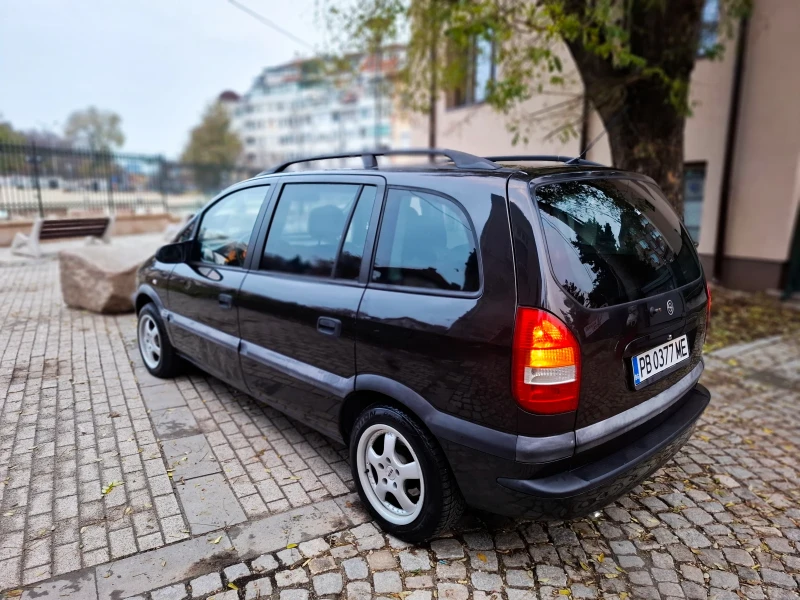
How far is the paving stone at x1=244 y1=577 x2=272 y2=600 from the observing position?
2324mm

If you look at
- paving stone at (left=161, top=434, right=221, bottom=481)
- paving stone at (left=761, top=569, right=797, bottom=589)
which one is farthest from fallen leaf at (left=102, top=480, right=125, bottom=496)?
paving stone at (left=761, top=569, right=797, bottom=589)

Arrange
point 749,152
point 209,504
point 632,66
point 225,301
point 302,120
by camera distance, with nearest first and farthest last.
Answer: point 209,504 → point 225,301 → point 632,66 → point 749,152 → point 302,120

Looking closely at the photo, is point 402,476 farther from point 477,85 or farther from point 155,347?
point 477,85

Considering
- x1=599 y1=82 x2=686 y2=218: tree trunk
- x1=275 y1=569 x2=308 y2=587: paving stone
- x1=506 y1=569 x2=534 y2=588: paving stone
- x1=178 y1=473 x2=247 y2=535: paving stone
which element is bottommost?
x1=506 y1=569 x2=534 y2=588: paving stone

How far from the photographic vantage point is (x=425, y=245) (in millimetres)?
2543

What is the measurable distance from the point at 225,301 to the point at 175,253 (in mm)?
952

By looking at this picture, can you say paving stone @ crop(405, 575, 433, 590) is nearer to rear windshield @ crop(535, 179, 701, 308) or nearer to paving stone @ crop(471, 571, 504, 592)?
paving stone @ crop(471, 571, 504, 592)

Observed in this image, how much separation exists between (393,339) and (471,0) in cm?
520

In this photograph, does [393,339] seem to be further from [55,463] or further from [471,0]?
[471,0]

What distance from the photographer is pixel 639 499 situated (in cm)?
307

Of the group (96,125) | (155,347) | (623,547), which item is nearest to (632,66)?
(623,547)

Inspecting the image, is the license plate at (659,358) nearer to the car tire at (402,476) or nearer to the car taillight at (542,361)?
the car taillight at (542,361)

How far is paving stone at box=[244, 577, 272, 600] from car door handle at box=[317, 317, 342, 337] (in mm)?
1149

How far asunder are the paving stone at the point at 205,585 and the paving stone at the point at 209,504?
1.07 feet
